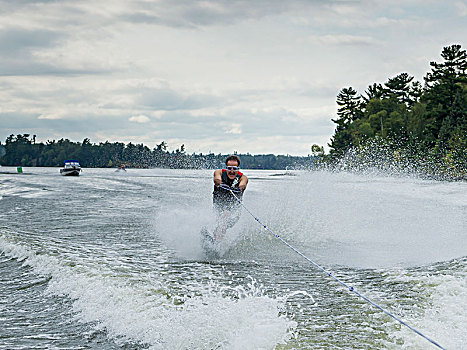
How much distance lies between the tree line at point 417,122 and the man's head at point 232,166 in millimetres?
35134

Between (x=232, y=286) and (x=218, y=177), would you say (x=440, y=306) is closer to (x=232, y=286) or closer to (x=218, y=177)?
(x=232, y=286)

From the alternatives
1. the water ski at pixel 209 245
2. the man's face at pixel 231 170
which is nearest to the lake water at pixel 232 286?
the water ski at pixel 209 245

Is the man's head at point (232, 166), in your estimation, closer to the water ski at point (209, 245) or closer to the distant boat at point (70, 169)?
the water ski at point (209, 245)

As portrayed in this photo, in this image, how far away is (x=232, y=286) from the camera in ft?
22.6

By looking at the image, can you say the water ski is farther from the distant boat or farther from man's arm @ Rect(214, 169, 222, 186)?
the distant boat

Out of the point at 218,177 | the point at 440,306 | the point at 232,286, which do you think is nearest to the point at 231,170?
the point at 218,177

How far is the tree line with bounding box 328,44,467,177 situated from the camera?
4547 centimetres

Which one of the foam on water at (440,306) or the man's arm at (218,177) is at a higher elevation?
the man's arm at (218,177)

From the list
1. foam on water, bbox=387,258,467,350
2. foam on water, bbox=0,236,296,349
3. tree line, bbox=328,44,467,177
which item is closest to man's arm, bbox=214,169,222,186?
foam on water, bbox=0,236,296,349

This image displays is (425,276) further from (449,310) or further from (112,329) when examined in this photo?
(112,329)

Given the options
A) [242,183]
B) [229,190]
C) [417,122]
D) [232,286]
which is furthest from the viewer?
[417,122]

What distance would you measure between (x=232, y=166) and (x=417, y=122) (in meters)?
58.4

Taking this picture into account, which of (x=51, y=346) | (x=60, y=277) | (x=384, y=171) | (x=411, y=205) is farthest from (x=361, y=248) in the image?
(x=384, y=171)

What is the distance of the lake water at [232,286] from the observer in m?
4.94
